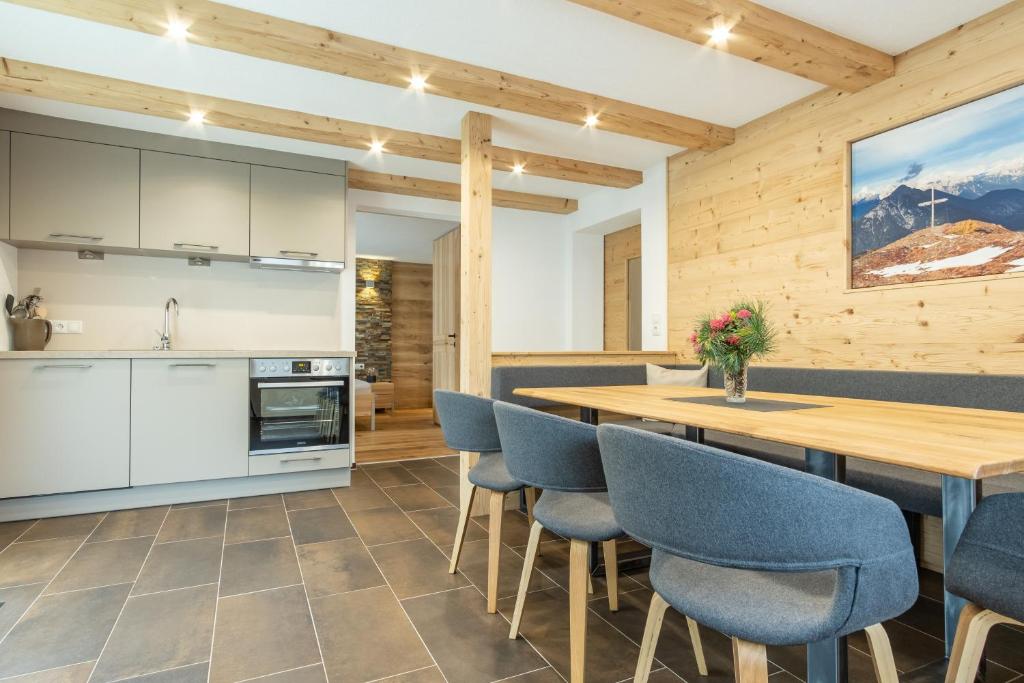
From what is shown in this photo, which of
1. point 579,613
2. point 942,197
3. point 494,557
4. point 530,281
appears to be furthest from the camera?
point 530,281

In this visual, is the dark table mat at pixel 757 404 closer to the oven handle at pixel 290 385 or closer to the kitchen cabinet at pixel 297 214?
the oven handle at pixel 290 385

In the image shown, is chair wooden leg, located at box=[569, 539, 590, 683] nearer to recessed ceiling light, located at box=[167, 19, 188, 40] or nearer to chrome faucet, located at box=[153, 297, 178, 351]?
recessed ceiling light, located at box=[167, 19, 188, 40]

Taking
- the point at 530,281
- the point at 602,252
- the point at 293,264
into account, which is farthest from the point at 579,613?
the point at 602,252

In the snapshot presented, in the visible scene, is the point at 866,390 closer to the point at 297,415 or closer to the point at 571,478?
the point at 571,478

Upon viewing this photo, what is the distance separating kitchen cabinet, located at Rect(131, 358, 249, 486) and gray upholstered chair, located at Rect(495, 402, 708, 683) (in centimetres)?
259

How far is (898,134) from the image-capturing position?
2734 millimetres

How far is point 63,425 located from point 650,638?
11.5 ft

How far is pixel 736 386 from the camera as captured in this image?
2068mm

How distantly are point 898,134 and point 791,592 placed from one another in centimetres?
278

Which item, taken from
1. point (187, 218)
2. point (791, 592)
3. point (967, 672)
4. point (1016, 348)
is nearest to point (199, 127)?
point (187, 218)

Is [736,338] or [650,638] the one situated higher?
[736,338]

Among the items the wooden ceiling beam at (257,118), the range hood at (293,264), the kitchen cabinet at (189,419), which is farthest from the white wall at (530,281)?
the kitchen cabinet at (189,419)

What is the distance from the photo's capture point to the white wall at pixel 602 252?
4367 millimetres

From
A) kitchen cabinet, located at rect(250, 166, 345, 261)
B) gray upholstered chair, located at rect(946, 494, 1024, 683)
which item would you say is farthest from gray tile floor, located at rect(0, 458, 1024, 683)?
kitchen cabinet, located at rect(250, 166, 345, 261)
